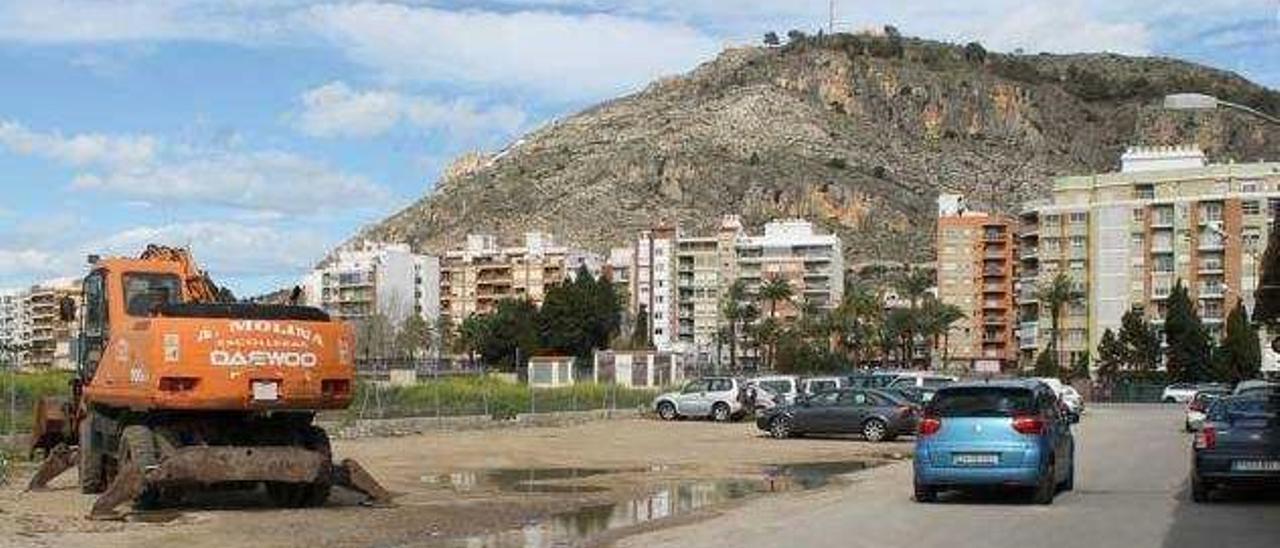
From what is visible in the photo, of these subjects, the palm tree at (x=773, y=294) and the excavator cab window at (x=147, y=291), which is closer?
the excavator cab window at (x=147, y=291)

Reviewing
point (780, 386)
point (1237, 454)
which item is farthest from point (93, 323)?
point (780, 386)

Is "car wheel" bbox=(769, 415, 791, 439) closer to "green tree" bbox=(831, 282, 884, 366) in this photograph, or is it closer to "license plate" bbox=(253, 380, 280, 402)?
"license plate" bbox=(253, 380, 280, 402)

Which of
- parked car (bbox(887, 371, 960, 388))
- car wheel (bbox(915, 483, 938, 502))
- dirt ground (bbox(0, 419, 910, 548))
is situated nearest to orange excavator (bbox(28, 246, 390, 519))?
dirt ground (bbox(0, 419, 910, 548))

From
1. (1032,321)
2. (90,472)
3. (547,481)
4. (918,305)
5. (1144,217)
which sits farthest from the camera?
(918,305)

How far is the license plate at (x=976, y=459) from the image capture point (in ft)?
71.6

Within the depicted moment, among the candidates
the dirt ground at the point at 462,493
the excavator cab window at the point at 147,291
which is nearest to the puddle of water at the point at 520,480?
the dirt ground at the point at 462,493

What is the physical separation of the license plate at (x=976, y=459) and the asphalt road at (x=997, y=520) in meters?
0.60

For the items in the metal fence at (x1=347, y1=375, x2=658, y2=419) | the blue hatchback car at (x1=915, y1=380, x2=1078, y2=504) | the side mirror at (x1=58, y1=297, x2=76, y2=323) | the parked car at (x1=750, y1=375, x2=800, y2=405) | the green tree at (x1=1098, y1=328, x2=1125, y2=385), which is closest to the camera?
the blue hatchback car at (x1=915, y1=380, x2=1078, y2=504)

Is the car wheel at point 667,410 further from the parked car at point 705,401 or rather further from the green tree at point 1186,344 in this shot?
the green tree at point 1186,344

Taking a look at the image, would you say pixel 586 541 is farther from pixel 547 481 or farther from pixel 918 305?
pixel 918 305

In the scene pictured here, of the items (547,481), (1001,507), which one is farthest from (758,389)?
(1001,507)

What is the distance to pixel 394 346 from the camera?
17525cm

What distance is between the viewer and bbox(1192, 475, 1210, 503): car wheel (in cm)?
2239

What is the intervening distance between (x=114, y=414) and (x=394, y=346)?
506 feet
